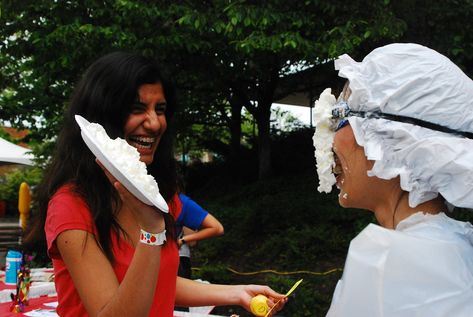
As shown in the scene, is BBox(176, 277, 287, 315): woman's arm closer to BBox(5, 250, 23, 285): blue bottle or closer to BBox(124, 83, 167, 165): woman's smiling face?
BBox(124, 83, 167, 165): woman's smiling face

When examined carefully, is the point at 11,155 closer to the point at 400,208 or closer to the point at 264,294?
the point at 264,294

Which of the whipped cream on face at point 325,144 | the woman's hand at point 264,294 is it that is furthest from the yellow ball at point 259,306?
the whipped cream on face at point 325,144

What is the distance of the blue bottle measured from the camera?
13.5ft

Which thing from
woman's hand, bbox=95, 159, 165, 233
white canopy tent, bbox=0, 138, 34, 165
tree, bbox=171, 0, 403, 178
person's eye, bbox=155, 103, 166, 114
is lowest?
white canopy tent, bbox=0, 138, 34, 165

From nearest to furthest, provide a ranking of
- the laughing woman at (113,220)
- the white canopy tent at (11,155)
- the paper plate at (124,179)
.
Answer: the paper plate at (124,179) → the laughing woman at (113,220) → the white canopy tent at (11,155)

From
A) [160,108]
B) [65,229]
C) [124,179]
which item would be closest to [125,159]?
[124,179]

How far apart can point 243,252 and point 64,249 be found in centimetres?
689

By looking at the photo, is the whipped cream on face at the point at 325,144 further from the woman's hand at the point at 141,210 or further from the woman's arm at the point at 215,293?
the woman's arm at the point at 215,293

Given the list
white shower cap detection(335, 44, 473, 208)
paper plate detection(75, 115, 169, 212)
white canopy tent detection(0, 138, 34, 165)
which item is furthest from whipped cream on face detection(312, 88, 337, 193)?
white canopy tent detection(0, 138, 34, 165)

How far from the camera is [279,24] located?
6270mm

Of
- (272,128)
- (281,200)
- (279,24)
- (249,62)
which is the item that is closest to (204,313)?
(279,24)

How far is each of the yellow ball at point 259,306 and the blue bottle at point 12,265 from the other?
262cm

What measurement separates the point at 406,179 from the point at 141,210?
0.72 metres

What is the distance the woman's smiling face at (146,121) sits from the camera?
1.99 meters
